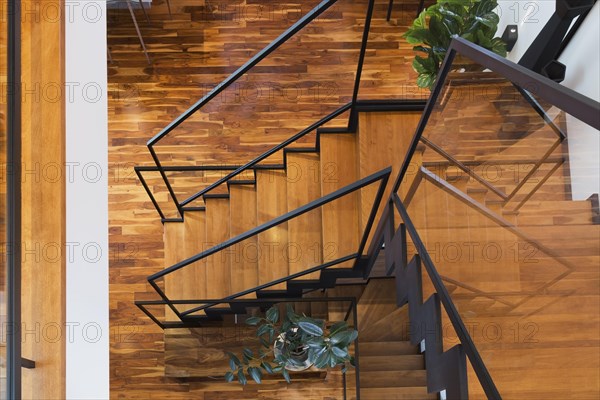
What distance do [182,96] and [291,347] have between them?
240cm

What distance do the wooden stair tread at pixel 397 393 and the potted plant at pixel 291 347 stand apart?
24cm

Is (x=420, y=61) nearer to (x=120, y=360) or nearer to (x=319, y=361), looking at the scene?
(x=319, y=361)

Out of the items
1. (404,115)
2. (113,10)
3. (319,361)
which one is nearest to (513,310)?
(404,115)

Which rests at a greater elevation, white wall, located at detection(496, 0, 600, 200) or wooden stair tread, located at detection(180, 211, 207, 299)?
white wall, located at detection(496, 0, 600, 200)

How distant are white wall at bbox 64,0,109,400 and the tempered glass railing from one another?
1.26m

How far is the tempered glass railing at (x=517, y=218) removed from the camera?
5.36 ft

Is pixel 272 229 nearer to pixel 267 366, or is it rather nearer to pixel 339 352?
pixel 339 352

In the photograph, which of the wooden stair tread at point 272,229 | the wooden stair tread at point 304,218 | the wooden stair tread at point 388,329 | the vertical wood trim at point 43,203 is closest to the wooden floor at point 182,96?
the wooden stair tread at point 388,329

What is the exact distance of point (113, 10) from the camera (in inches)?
259

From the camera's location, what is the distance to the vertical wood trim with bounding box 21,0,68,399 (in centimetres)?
264

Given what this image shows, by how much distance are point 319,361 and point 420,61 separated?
1.94 metres

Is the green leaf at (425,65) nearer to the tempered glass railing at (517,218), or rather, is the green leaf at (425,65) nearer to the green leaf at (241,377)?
the tempered glass railing at (517,218)

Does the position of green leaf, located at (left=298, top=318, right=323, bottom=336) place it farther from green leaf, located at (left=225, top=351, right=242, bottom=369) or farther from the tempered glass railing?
the tempered glass railing

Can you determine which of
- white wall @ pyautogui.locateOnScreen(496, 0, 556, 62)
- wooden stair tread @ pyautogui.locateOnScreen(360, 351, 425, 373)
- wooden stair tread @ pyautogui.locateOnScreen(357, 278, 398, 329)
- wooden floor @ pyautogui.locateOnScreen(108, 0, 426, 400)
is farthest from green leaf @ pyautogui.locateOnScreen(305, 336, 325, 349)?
white wall @ pyautogui.locateOnScreen(496, 0, 556, 62)
